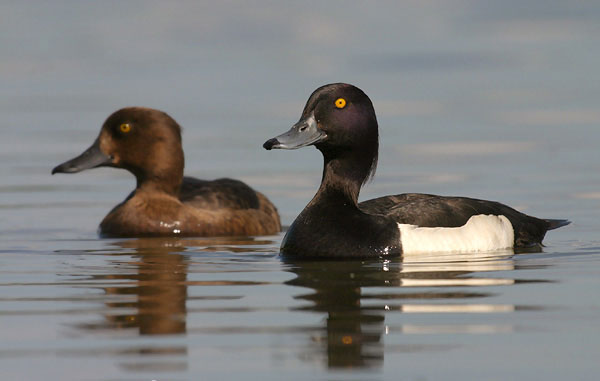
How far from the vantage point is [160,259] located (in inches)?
425

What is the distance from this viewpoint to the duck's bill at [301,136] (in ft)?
33.8

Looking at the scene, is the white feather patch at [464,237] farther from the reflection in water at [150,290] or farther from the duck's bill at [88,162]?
the duck's bill at [88,162]

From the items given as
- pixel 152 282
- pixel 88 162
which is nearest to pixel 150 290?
pixel 152 282

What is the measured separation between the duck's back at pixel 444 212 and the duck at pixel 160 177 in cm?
244

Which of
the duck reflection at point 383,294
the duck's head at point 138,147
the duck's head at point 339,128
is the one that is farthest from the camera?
the duck's head at point 138,147

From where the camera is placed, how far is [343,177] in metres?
10.6

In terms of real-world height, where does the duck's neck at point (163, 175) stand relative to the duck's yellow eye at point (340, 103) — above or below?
below

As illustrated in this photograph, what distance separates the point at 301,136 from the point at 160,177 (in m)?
3.36

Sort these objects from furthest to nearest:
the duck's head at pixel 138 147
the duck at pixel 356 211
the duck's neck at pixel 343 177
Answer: the duck's head at pixel 138 147, the duck's neck at pixel 343 177, the duck at pixel 356 211

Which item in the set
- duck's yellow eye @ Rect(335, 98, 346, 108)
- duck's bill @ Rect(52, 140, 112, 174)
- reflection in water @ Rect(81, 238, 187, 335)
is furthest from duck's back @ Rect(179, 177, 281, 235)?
duck's yellow eye @ Rect(335, 98, 346, 108)

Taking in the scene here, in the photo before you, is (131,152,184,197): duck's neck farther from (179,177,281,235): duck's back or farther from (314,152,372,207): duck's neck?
(314,152,372,207): duck's neck

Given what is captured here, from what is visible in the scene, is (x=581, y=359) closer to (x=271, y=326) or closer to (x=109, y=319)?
(x=271, y=326)

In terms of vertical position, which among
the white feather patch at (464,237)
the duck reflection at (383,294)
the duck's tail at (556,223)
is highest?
the duck's tail at (556,223)

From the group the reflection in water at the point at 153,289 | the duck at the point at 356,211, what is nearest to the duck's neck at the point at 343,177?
the duck at the point at 356,211
